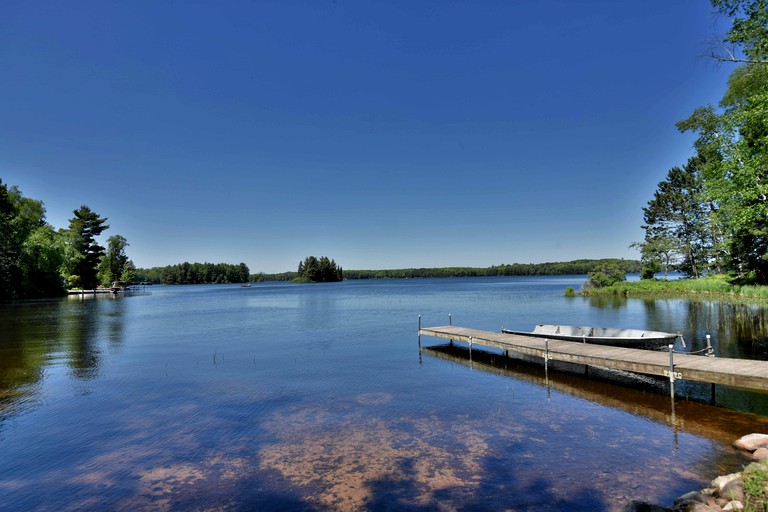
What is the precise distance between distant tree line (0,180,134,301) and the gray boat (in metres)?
72.9

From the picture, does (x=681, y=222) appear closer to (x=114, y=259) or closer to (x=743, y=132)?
(x=743, y=132)

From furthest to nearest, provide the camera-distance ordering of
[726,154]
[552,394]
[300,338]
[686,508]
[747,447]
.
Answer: [300,338] < [726,154] < [552,394] < [747,447] < [686,508]

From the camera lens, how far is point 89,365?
20.6 m

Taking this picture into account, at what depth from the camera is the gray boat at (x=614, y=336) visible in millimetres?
17422

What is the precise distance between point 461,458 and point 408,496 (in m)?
2.10

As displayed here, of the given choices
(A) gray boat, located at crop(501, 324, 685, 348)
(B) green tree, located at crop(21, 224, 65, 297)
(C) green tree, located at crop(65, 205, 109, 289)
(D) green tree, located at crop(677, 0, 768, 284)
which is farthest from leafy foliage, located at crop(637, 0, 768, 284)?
(C) green tree, located at crop(65, 205, 109, 289)

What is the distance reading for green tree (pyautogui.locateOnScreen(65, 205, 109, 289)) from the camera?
9675 centimetres

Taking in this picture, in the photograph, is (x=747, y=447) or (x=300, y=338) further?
(x=300, y=338)

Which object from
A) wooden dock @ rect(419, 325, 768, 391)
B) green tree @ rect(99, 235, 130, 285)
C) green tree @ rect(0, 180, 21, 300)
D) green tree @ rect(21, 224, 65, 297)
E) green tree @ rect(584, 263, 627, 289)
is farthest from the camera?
green tree @ rect(99, 235, 130, 285)

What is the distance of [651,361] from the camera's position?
14031mm

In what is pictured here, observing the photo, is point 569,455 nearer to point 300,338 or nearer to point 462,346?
point 462,346

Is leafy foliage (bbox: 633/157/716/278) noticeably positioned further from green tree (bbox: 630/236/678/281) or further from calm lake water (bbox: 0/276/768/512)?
calm lake water (bbox: 0/276/768/512)

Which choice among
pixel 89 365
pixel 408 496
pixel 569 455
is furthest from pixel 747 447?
pixel 89 365

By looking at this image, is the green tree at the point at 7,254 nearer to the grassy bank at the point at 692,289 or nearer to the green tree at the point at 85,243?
the green tree at the point at 85,243
